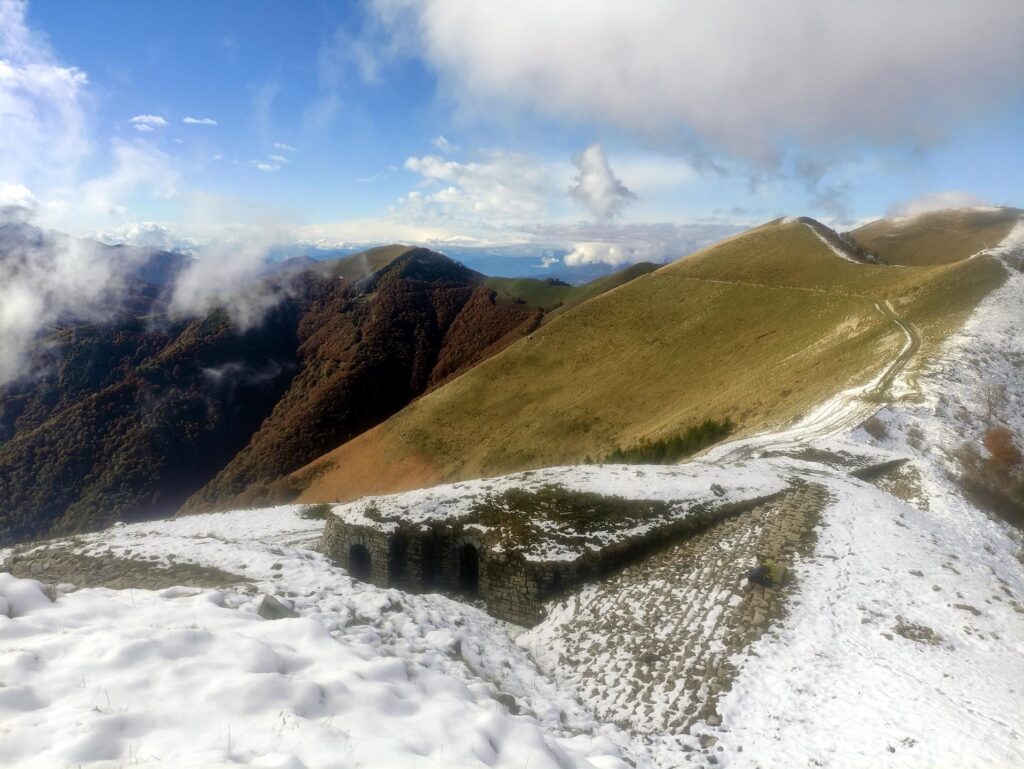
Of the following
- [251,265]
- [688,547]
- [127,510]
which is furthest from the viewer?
[251,265]

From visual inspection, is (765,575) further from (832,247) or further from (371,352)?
(371,352)

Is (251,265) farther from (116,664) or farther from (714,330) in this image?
(116,664)

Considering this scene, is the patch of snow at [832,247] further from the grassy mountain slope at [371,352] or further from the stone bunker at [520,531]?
the stone bunker at [520,531]

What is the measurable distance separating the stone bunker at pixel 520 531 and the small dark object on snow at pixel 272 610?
794 centimetres

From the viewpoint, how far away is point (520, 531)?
17625 mm

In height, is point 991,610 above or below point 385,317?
→ below

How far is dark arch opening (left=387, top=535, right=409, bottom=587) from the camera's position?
18609 mm

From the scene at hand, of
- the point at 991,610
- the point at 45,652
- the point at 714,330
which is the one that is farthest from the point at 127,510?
the point at 991,610

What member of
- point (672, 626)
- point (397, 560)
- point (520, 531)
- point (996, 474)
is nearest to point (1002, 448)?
point (996, 474)

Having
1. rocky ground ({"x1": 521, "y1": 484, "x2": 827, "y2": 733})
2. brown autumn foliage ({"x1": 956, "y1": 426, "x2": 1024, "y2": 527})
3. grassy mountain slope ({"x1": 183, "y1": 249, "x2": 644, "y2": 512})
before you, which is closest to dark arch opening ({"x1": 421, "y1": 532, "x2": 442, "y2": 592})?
rocky ground ({"x1": 521, "y1": 484, "x2": 827, "y2": 733})

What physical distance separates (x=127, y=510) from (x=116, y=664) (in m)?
92.7

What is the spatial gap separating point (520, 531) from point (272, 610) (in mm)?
9084

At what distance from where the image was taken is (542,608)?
1598 cm

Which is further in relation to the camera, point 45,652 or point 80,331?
point 80,331
